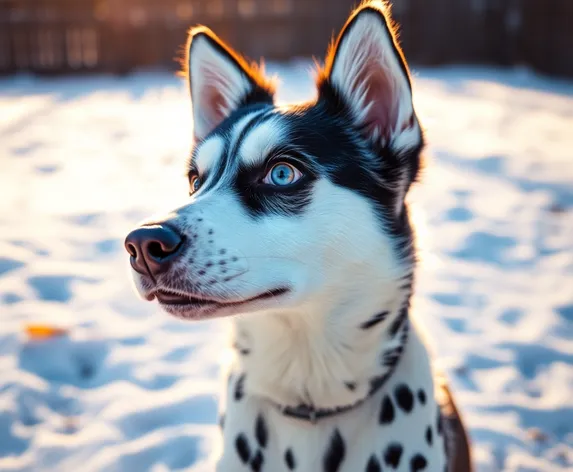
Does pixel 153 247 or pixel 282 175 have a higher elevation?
pixel 282 175

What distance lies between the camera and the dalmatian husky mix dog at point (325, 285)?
1734mm

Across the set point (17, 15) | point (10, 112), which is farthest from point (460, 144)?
point (17, 15)

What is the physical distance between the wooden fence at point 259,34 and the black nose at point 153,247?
39.2 ft

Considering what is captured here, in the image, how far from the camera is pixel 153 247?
1581 millimetres

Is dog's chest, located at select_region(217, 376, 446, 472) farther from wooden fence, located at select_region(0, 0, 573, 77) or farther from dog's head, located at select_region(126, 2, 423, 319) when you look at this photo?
wooden fence, located at select_region(0, 0, 573, 77)

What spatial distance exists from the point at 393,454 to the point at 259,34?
1273cm

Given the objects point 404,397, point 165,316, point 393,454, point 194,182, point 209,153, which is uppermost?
point 209,153

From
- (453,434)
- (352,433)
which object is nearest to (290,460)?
(352,433)

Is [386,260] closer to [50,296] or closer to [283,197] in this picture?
[283,197]

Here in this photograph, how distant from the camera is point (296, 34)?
13.2 meters

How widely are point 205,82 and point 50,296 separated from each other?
222 centimetres

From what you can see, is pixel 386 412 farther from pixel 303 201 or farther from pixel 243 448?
pixel 303 201

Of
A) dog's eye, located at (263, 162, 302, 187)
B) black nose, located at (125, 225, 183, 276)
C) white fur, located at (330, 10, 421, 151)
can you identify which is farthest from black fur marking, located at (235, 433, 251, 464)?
white fur, located at (330, 10, 421, 151)

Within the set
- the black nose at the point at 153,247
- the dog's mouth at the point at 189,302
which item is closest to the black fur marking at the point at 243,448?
the dog's mouth at the point at 189,302
